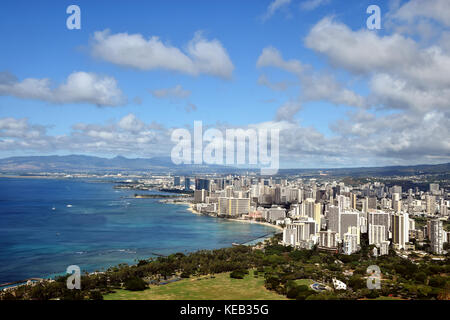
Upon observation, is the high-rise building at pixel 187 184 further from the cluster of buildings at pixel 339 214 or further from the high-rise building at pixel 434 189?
the high-rise building at pixel 434 189

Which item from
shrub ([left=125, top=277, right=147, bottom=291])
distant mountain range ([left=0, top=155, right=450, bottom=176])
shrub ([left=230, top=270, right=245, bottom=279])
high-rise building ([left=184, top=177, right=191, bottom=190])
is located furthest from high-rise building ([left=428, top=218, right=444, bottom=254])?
distant mountain range ([left=0, top=155, right=450, bottom=176])

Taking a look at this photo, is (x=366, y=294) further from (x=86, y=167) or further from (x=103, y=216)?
(x=86, y=167)

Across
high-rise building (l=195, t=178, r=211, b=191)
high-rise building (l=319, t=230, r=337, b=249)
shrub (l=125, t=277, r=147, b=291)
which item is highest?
high-rise building (l=195, t=178, r=211, b=191)

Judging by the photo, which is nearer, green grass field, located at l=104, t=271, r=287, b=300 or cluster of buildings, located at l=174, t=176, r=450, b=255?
green grass field, located at l=104, t=271, r=287, b=300

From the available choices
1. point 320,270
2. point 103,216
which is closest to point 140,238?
point 103,216

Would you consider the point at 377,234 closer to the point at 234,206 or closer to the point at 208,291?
the point at 208,291

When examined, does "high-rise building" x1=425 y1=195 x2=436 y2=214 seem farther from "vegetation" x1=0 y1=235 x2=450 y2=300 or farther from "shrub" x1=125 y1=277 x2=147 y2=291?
"shrub" x1=125 y1=277 x2=147 y2=291

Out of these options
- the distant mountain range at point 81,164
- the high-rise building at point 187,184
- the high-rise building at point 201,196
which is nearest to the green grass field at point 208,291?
the high-rise building at point 201,196
